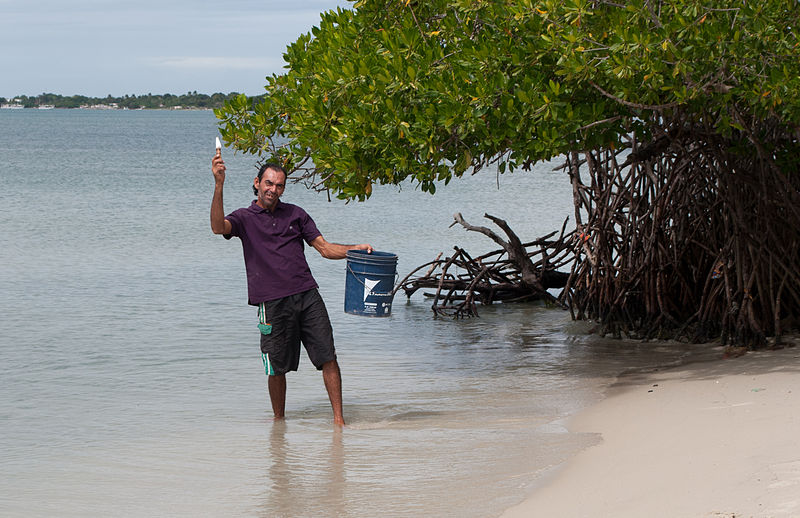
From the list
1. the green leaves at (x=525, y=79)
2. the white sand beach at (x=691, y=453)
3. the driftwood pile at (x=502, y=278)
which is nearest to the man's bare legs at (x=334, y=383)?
the green leaves at (x=525, y=79)

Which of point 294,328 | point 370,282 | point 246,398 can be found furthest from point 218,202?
point 246,398

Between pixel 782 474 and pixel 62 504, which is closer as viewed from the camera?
pixel 782 474

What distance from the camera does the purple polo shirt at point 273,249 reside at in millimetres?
5680

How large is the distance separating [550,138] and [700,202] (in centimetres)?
293

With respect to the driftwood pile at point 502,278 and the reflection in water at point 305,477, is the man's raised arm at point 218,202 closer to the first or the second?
the reflection in water at point 305,477

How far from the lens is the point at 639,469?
15.3 feet

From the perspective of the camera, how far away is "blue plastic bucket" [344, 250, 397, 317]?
22.1 ft

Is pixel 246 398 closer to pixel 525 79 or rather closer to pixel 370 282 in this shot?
pixel 370 282

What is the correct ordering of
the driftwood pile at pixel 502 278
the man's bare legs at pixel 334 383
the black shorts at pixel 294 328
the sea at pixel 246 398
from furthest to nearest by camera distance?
the driftwood pile at pixel 502 278
the man's bare legs at pixel 334 383
the black shorts at pixel 294 328
the sea at pixel 246 398

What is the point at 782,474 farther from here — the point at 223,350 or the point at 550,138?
the point at 223,350

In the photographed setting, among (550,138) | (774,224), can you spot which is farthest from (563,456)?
(774,224)

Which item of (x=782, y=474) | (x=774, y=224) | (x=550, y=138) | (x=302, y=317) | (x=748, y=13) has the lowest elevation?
(x=782, y=474)

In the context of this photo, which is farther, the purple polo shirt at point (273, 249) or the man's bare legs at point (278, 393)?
the man's bare legs at point (278, 393)

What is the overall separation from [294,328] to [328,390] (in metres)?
0.47
